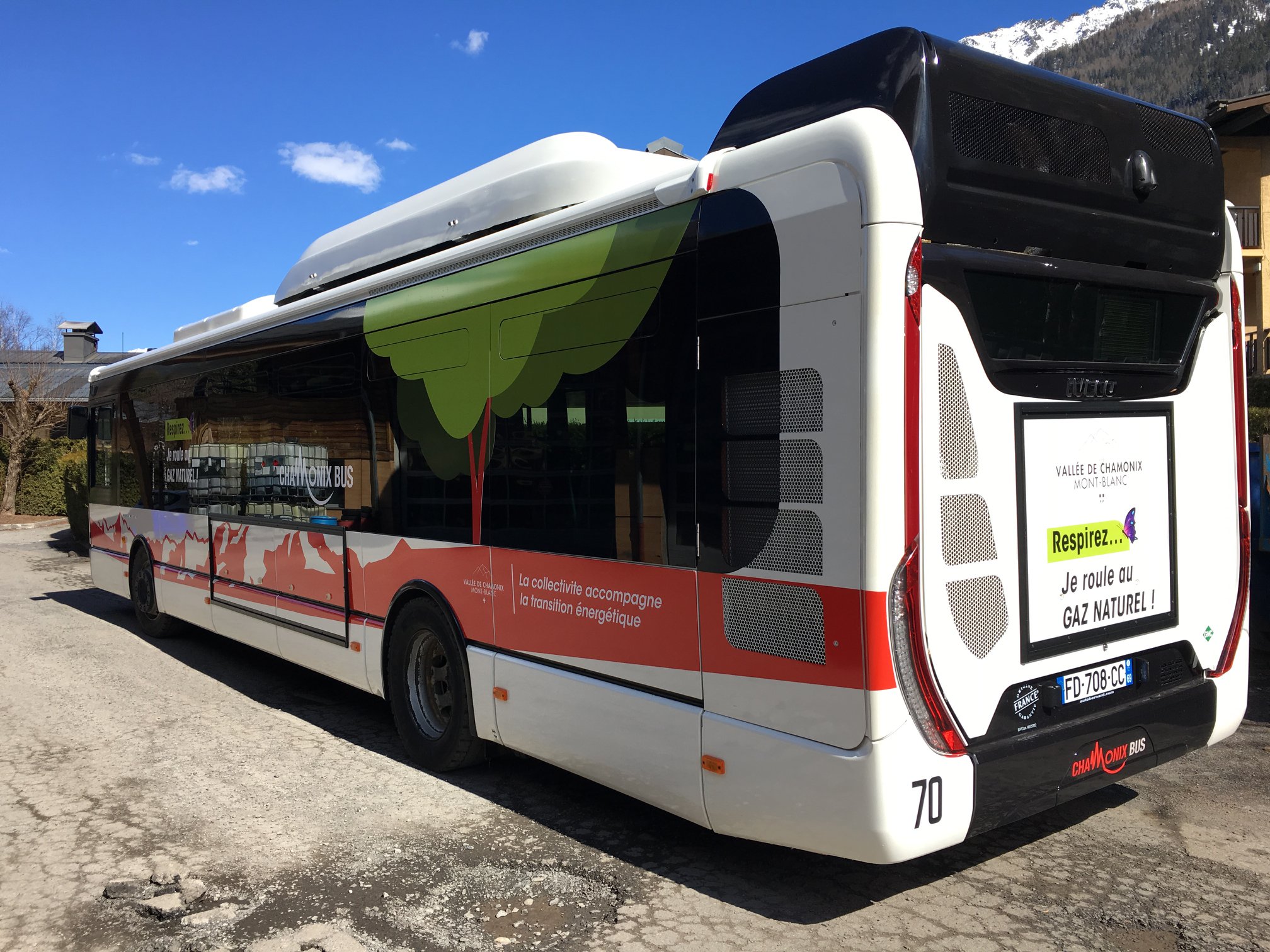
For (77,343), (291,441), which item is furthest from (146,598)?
(77,343)

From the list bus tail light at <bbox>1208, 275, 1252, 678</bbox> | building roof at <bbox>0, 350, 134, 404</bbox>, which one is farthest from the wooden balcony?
building roof at <bbox>0, 350, 134, 404</bbox>

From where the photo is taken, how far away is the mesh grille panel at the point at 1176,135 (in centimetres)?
421

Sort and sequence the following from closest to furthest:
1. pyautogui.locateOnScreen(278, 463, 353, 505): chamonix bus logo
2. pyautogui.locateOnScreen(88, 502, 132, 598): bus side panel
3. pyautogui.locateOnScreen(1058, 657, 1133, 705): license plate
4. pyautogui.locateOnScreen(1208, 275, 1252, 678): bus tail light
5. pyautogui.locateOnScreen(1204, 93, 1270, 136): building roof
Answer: pyautogui.locateOnScreen(1058, 657, 1133, 705): license plate
pyautogui.locateOnScreen(1208, 275, 1252, 678): bus tail light
pyautogui.locateOnScreen(278, 463, 353, 505): chamonix bus logo
pyautogui.locateOnScreen(88, 502, 132, 598): bus side panel
pyautogui.locateOnScreen(1204, 93, 1270, 136): building roof

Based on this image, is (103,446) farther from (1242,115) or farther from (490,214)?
(1242,115)

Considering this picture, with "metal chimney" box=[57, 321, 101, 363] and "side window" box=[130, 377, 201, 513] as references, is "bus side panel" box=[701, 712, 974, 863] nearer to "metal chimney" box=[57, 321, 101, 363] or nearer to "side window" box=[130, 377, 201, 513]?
"side window" box=[130, 377, 201, 513]

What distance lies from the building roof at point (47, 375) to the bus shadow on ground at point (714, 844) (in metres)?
29.3

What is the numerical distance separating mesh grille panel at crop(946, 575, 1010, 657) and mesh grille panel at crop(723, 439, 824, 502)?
1.99 ft

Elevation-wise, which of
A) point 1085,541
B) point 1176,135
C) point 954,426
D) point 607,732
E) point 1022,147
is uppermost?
point 1176,135

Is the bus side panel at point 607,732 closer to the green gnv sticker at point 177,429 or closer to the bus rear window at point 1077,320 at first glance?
the bus rear window at point 1077,320

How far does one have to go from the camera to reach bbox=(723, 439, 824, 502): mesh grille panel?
11.4ft

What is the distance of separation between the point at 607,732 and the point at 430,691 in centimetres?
187

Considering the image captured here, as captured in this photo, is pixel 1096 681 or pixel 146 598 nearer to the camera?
pixel 1096 681

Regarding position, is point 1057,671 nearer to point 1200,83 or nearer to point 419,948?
point 419,948

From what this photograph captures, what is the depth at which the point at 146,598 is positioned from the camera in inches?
411
